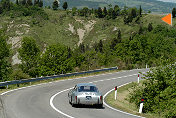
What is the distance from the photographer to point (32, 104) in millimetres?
15781

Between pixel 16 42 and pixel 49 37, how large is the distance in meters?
18.7

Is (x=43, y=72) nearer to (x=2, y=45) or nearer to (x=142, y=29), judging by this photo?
(x=2, y=45)

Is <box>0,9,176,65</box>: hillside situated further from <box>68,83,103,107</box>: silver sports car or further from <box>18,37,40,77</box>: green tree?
<box>68,83,103,107</box>: silver sports car

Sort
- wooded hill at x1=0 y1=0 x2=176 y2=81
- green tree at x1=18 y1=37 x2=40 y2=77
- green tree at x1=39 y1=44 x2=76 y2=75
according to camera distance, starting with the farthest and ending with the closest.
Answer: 1. wooded hill at x1=0 y1=0 x2=176 y2=81
2. green tree at x1=39 y1=44 x2=76 y2=75
3. green tree at x1=18 y1=37 x2=40 y2=77

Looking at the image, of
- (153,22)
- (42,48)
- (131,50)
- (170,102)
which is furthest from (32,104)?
(153,22)

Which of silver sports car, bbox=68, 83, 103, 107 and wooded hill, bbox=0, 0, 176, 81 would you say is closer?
silver sports car, bbox=68, 83, 103, 107

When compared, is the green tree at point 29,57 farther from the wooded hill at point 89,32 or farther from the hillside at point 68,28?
the hillside at point 68,28

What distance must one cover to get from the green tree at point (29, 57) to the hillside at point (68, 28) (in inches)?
2436

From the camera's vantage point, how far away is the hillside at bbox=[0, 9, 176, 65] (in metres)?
143

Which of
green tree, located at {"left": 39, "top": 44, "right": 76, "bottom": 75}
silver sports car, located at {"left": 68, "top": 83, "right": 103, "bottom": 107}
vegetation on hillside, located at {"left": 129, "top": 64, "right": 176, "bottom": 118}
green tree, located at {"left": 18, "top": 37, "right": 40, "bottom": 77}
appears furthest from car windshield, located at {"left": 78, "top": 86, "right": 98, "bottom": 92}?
green tree, located at {"left": 39, "top": 44, "right": 76, "bottom": 75}

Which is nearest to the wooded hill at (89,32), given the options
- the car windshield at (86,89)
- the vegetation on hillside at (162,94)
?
the vegetation on hillside at (162,94)

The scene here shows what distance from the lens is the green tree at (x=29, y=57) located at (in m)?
68.6

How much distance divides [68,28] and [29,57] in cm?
9583

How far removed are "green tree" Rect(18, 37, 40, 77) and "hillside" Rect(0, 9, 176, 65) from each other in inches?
2436
